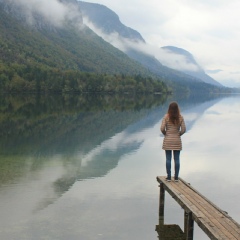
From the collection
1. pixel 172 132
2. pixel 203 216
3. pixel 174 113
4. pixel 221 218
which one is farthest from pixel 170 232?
pixel 174 113

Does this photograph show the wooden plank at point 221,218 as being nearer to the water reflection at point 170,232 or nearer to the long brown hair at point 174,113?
the water reflection at point 170,232

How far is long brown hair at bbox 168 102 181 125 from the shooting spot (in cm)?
1847

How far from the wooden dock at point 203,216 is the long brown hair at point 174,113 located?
3043 millimetres

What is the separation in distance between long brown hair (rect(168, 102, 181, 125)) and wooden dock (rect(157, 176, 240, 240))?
120 inches

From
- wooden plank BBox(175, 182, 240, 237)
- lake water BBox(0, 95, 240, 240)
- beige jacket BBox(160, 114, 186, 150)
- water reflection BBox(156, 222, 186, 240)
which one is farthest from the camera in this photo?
beige jacket BBox(160, 114, 186, 150)

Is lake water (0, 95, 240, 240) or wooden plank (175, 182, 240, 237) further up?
wooden plank (175, 182, 240, 237)

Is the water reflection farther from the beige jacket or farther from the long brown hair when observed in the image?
the long brown hair

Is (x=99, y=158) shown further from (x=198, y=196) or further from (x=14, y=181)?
(x=198, y=196)

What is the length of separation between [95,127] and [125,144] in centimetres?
1653

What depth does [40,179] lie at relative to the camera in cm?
2558

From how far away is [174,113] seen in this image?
61.2 ft

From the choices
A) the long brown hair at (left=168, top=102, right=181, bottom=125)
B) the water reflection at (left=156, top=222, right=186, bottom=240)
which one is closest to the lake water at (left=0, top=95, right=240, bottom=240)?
the water reflection at (left=156, top=222, right=186, bottom=240)

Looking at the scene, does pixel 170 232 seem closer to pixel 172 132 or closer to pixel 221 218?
pixel 221 218

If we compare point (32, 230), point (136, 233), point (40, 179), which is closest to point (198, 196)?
point (136, 233)
